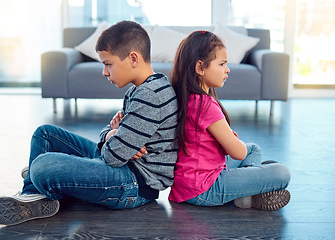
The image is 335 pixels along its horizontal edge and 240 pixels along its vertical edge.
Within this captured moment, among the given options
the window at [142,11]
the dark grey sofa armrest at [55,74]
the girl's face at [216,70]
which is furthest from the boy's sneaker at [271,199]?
the window at [142,11]

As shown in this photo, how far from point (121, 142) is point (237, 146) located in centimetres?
39

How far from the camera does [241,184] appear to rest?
1.57 meters

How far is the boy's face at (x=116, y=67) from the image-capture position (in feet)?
4.78

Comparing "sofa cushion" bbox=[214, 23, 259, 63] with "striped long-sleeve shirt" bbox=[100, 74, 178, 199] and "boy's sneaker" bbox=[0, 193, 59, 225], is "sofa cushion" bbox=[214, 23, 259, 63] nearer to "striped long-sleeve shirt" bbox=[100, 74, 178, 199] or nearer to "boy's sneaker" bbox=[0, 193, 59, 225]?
"striped long-sleeve shirt" bbox=[100, 74, 178, 199]

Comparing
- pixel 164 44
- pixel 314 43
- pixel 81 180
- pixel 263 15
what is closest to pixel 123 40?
pixel 81 180

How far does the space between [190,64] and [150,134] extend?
0.92 feet

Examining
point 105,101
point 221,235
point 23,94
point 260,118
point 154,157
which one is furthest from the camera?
point 23,94

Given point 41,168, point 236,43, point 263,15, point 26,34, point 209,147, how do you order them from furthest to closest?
1. point 263,15
2. point 26,34
3. point 236,43
4. point 209,147
5. point 41,168

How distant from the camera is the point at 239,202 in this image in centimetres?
162

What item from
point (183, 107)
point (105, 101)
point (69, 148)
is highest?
point (183, 107)

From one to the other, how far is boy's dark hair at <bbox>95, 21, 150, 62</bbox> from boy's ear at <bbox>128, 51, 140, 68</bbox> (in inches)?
0.5

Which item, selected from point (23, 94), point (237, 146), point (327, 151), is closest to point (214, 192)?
point (237, 146)

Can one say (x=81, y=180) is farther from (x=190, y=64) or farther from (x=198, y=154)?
(x=190, y=64)

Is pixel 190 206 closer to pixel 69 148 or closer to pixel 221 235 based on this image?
pixel 221 235
